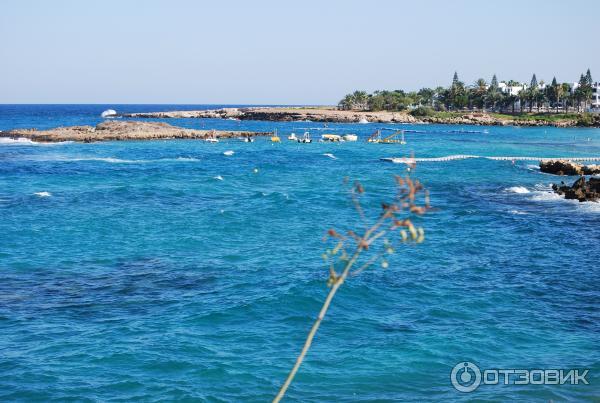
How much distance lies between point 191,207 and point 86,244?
46.1 ft

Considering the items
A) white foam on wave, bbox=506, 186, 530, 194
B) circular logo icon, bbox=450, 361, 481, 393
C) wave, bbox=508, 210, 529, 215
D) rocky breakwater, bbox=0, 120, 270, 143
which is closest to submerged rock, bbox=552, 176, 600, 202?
white foam on wave, bbox=506, 186, 530, 194

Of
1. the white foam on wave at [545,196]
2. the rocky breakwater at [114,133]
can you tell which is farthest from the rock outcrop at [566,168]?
the rocky breakwater at [114,133]

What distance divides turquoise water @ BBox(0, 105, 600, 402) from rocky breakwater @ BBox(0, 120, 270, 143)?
55868 millimetres

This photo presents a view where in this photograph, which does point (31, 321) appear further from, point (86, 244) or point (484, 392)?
point (484, 392)

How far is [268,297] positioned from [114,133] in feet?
324

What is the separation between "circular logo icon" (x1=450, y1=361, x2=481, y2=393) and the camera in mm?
19434

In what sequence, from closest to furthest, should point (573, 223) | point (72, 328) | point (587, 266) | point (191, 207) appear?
point (72, 328) < point (587, 266) < point (573, 223) < point (191, 207)

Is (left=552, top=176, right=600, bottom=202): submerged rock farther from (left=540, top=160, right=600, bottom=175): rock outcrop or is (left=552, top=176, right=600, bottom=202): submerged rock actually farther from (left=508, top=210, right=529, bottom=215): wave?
(left=540, top=160, right=600, bottom=175): rock outcrop

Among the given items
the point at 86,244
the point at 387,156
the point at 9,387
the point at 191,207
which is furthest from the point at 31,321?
the point at 387,156

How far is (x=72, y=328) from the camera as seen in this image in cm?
2381

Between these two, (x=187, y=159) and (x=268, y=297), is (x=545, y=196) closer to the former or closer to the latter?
(x=268, y=297)

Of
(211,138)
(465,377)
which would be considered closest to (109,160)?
(211,138)

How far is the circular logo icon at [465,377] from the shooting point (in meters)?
19.4

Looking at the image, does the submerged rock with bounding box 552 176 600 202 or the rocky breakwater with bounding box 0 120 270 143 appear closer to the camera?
the submerged rock with bounding box 552 176 600 202
